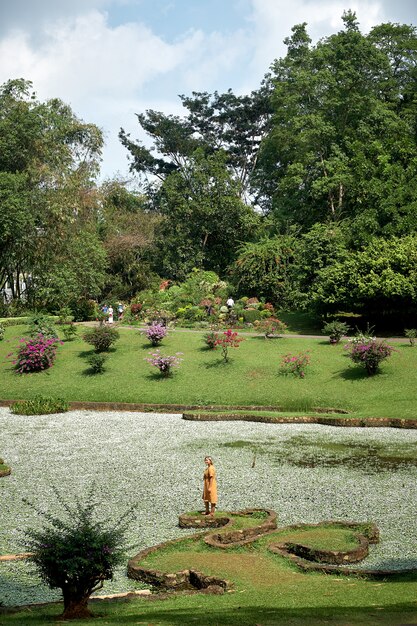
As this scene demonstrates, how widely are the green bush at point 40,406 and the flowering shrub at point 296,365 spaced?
871cm

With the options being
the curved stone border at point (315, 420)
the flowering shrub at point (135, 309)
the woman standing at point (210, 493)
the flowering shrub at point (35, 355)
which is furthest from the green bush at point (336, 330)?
the woman standing at point (210, 493)

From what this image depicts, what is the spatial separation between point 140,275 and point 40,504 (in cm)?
4175

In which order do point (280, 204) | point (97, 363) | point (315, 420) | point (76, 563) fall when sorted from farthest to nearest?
point (280, 204), point (97, 363), point (315, 420), point (76, 563)

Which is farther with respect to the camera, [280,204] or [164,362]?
[280,204]

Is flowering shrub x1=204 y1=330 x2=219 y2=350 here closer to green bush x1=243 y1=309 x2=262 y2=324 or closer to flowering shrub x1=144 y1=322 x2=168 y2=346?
flowering shrub x1=144 y1=322 x2=168 y2=346

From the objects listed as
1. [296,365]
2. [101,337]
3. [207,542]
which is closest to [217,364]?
[296,365]

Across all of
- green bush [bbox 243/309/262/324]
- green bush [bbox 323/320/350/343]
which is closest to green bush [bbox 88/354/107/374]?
green bush [bbox 323/320/350/343]

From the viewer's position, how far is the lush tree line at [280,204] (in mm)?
40344

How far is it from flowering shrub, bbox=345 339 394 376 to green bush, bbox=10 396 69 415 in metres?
11.0

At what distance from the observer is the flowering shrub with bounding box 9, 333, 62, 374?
3334 cm

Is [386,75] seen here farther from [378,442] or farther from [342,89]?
[378,442]

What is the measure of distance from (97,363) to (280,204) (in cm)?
2621

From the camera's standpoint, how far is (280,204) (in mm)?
54312

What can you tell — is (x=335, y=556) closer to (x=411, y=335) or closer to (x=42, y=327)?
(x=411, y=335)
